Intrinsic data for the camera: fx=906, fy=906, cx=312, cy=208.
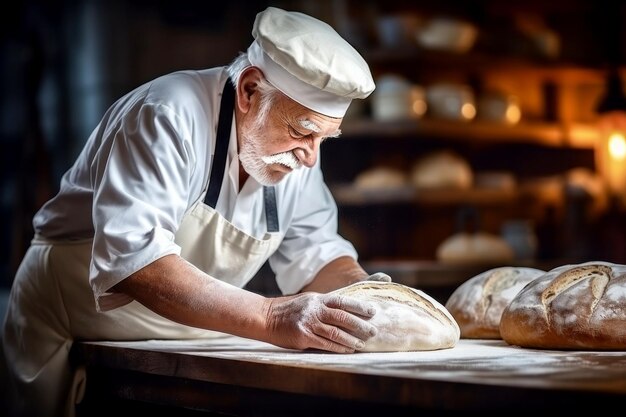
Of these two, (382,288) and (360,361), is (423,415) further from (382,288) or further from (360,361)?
(382,288)

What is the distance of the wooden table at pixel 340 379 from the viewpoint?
134 cm

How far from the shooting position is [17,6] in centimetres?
761

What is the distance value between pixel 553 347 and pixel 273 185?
32.7 inches

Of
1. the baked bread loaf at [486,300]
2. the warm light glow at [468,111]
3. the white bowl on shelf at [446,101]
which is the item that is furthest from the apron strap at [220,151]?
the warm light glow at [468,111]

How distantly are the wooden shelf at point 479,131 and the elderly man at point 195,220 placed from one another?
2.65 m

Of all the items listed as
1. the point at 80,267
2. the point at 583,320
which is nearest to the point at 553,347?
the point at 583,320

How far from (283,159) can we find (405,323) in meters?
0.53

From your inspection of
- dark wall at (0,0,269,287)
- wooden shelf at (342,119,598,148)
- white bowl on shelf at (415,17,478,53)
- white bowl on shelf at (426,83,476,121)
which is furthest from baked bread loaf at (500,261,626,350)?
dark wall at (0,0,269,287)

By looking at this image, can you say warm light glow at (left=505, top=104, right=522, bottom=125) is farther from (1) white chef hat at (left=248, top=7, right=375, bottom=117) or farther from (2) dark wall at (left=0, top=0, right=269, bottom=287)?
(1) white chef hat at (left=248, top=7, right=375, bottom=117)

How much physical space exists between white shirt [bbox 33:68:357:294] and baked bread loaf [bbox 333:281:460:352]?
455 mm

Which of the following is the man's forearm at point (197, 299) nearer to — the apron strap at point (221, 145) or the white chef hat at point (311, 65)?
the apron strap at point (221, 145)

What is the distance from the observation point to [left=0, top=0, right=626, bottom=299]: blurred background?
521 cm

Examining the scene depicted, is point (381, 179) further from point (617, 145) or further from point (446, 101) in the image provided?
point (617, 145)

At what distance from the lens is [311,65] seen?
210 centimetres
